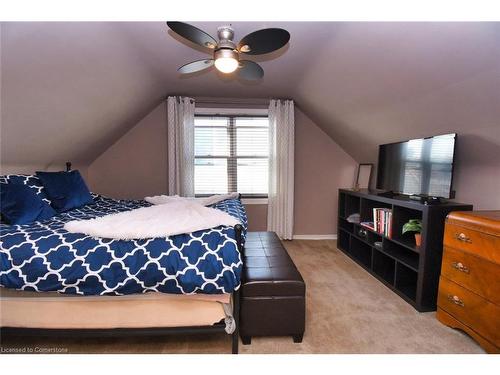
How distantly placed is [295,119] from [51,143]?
122 inches

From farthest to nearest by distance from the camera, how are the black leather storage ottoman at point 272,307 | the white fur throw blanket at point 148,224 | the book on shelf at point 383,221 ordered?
the book on shelf at point 383,221 → the black leather storage ottoman at point 272,307 → the white fur throw blanket at point 148,224

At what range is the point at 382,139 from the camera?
294 cm

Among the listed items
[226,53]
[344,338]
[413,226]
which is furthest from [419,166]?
[226,53]

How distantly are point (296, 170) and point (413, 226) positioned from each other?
1.99 m

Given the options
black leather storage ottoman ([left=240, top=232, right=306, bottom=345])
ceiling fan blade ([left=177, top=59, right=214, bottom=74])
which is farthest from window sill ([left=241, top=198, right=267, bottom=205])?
black leather storage ottoman ([left=240, top=232, right=306, bottom=345])

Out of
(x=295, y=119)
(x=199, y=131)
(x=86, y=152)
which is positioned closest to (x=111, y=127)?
(x=86, y=152)

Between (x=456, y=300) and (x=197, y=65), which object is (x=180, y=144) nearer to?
(x=197, y=65)

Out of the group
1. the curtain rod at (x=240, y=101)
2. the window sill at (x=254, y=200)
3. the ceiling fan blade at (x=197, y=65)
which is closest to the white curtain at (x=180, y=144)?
the curtain rod at (x=240, y=101)

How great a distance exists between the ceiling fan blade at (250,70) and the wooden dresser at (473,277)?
178 centimetres

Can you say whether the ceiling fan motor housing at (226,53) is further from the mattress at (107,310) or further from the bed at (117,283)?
the mattress at (107,310)

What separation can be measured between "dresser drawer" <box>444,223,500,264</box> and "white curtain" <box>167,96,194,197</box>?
305 cm

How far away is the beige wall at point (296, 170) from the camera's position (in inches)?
148
